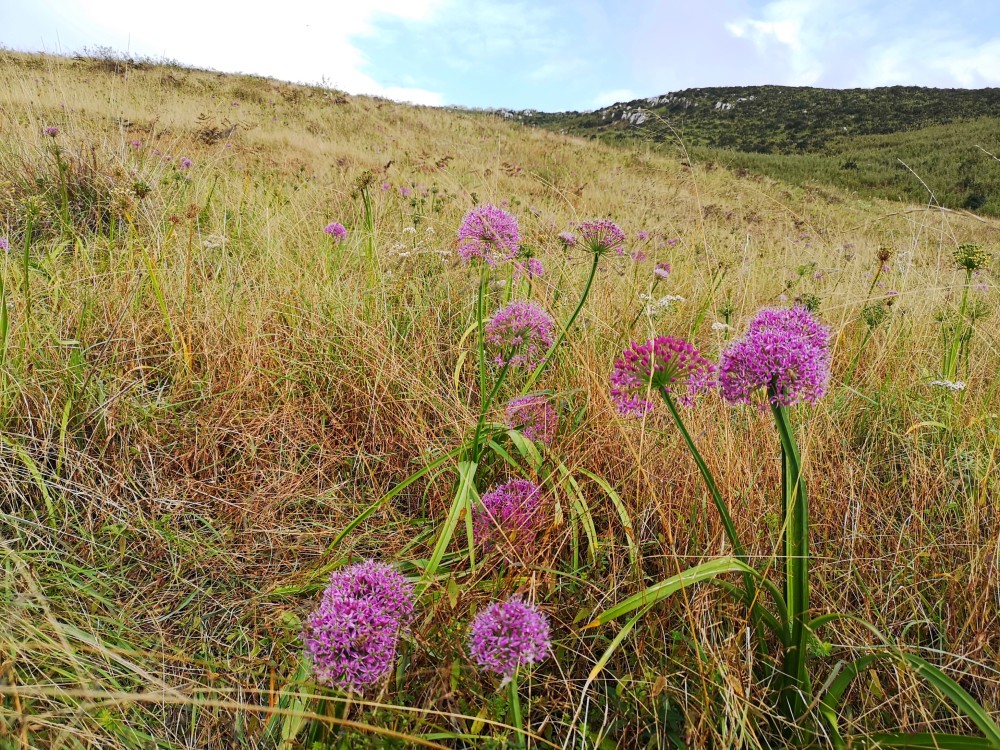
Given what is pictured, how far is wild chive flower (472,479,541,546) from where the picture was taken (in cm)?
157

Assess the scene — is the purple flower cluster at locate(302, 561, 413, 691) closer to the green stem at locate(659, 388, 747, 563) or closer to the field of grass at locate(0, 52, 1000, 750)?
the field of grass at locate(0, 52, 1000, 750)

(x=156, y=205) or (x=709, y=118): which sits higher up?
(x=709, y=118)

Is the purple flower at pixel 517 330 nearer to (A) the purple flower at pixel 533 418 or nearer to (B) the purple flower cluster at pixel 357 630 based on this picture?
(A) the purple flower at pixel 533 418

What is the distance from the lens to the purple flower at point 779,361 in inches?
40.1

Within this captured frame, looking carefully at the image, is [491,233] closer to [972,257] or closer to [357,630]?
[357,630]

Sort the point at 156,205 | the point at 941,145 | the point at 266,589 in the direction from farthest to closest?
the point at 941,145 < the point at 156,205 < the point at 266,589

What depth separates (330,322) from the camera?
2.55 m

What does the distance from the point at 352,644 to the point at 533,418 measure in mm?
959

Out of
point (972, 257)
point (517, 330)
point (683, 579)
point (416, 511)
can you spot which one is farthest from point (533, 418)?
point (972, 257)

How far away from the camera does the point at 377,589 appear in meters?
1.18

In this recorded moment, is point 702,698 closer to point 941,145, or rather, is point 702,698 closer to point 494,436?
point 494,436

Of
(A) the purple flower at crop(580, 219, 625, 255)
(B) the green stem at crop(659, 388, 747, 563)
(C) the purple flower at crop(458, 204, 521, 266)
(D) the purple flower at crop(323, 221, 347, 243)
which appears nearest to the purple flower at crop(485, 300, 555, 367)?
(A) the purple flower at crop(580, 219, 625, 255)

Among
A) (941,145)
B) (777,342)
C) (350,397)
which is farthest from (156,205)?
(941,145)

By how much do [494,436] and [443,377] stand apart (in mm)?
723
